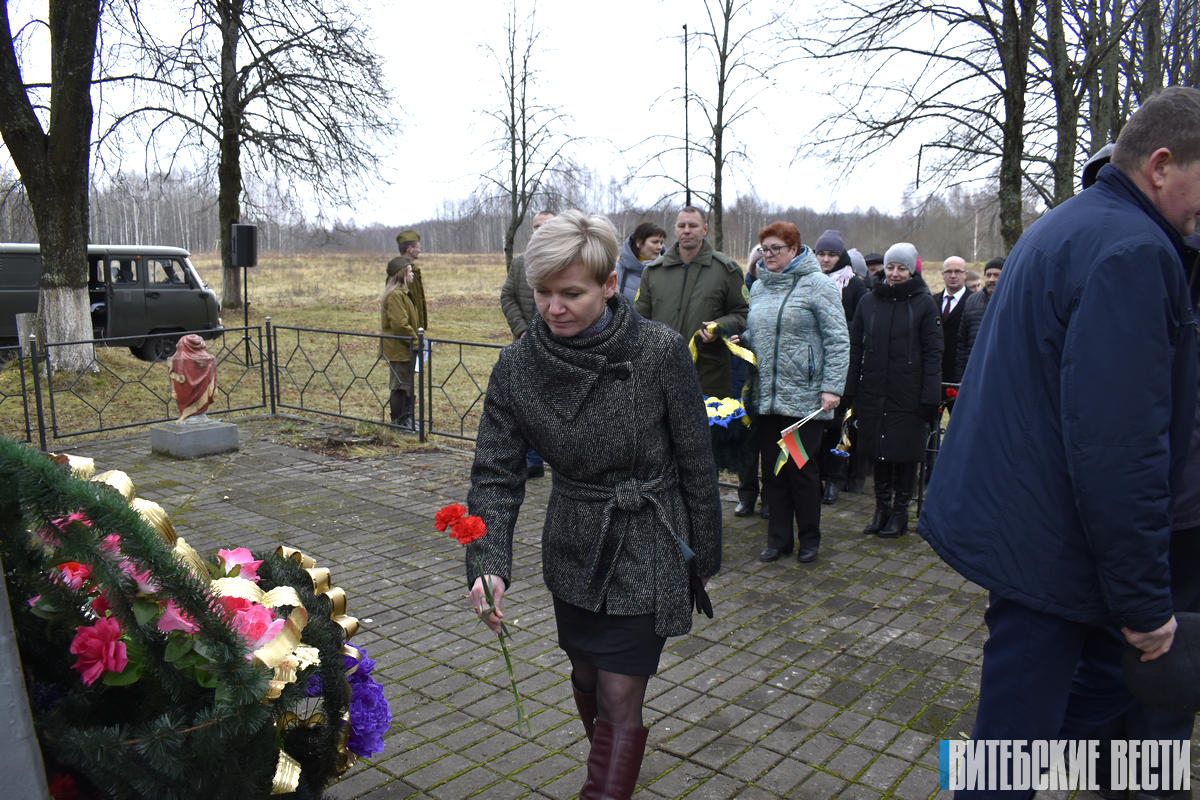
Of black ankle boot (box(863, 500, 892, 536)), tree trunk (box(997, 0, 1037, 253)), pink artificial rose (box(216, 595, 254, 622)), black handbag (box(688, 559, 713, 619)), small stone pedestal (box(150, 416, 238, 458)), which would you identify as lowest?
black ankle boot (box(863, 500, 892, 536))

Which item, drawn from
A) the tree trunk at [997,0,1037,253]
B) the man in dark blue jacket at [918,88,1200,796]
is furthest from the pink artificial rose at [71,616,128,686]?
the tree trunk at [997,0,1037,253]

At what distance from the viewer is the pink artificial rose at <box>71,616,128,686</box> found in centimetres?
186

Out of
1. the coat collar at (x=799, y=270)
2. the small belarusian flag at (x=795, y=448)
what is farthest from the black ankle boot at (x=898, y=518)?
the coat collar at (x=799, y=270)

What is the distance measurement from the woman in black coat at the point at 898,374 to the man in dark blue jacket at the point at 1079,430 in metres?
3.33

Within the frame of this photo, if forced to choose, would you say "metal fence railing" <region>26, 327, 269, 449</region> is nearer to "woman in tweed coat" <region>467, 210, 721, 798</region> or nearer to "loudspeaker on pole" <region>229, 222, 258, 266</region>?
"loudspeaker on pole" <region>229, 222, 258, 266</region>

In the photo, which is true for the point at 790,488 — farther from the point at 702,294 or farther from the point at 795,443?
the point at 702,294

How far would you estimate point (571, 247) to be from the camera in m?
2.23

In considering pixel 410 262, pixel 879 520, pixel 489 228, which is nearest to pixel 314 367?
pixel 410 262

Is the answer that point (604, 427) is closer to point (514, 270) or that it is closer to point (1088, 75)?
point (514, 270)

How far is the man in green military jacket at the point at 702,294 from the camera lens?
5727mm

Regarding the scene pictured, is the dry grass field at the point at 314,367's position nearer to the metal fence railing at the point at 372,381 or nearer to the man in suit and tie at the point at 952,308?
the metal fence railing at the point at 372,381

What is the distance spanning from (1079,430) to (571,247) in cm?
124

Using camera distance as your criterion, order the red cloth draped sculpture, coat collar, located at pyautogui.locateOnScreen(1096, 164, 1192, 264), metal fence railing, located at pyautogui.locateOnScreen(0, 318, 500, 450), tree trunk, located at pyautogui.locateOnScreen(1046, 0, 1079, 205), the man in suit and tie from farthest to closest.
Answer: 1. tree trunk, located at pyautogui.locateOnScreen(1046, 0, 1079, 205)
2. metal fence railing, located at pyautogui.locateOnScreen(0, 318, 500, 450)
3. the red cloth draped sculpture
4. the man in suit and tie
5. coat collar, located at pyautogui.locateOnScreen(1096, 164, 1192, 264)

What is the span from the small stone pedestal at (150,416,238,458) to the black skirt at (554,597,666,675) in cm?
688
